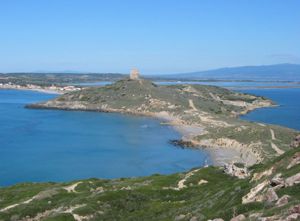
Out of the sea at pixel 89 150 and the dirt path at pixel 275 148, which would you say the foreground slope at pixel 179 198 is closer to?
the sea at pixel 89 150

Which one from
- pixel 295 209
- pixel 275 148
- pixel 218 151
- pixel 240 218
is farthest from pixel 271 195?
pixel 218 151

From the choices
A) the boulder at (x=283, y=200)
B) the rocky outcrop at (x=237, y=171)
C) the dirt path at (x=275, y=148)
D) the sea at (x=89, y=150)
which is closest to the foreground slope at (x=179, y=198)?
the boulder at (x=283, y=200)

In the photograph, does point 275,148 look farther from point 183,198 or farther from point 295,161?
point 295,161

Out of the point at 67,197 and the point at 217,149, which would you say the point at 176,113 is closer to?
the point at 217,149

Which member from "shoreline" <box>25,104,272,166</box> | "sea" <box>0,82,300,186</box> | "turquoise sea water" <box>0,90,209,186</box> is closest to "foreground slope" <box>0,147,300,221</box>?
"turquoise sea water" <box>0,90,209,186</box>

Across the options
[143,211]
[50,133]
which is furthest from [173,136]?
[143,211]

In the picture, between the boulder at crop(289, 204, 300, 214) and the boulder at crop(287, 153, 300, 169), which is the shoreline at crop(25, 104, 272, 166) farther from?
the boulder at crop(289, 204, 300, 214)
